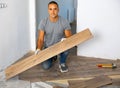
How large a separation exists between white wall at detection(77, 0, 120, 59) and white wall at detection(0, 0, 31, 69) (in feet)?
2.76

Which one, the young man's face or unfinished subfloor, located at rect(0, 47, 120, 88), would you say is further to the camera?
the young man's face

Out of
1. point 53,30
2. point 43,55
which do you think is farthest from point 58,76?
point 53,30

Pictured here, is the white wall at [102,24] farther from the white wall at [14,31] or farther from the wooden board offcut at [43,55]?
the white wall at [14,31]

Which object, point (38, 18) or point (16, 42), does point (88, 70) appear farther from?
point (38, 18)

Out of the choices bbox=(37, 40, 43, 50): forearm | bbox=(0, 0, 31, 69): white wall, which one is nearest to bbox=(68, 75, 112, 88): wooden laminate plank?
bbox=(37, 40, 43, 50): forearm

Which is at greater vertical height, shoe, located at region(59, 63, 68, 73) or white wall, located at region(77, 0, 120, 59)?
white wall, located at region(77, 0, 120, 59)

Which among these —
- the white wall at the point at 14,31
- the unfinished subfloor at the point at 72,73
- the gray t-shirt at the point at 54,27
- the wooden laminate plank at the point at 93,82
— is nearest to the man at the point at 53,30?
the gray t-shirt at the point at 54,27

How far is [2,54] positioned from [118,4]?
67.4 inches

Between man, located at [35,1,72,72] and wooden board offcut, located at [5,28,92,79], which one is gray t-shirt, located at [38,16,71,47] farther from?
wooden board offcut, located at [5,28,92,79]

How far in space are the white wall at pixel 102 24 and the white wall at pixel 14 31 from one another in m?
0.84

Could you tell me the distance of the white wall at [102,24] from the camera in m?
2.83

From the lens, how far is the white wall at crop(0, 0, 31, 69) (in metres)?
2.58

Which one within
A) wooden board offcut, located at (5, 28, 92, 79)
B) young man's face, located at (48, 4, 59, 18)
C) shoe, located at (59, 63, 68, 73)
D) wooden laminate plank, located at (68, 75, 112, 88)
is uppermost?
young man's face, located at (48, 4, 59, 18)

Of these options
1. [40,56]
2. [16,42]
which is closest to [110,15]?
[40,56]
